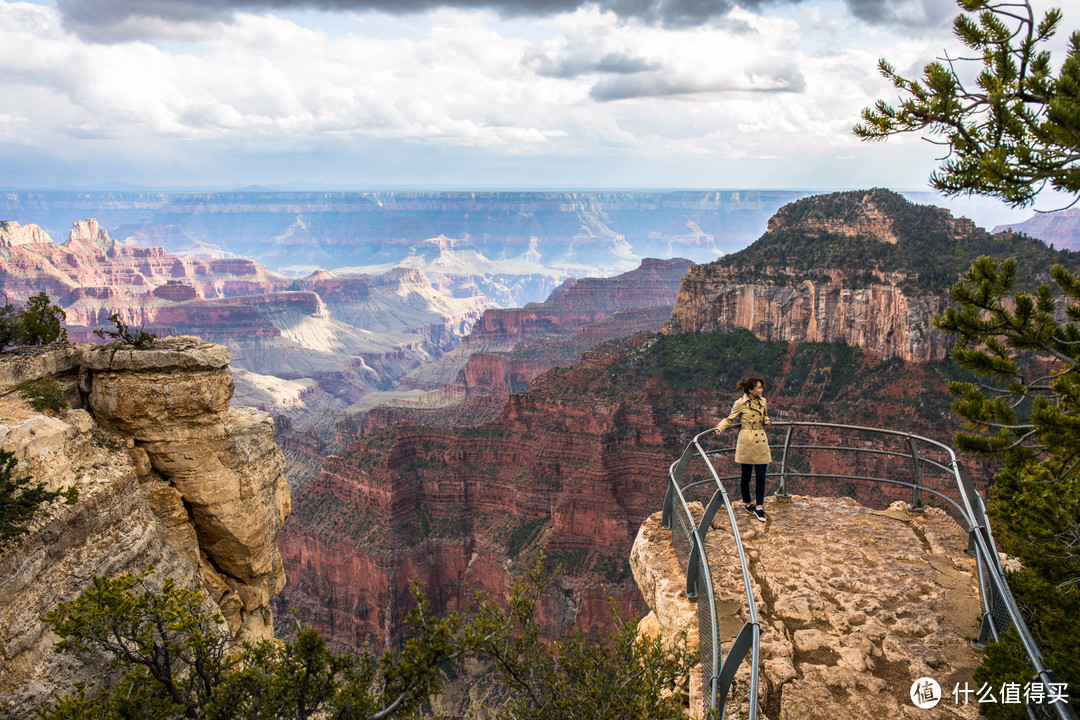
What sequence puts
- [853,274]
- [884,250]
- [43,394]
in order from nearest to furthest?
1. [43,394]
2. [853,274]
3. [884,250]

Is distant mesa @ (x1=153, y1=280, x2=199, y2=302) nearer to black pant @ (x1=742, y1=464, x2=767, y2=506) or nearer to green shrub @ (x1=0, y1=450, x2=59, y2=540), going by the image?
green shrub @ (x1=0, y1=450, x2=59, y2=540)

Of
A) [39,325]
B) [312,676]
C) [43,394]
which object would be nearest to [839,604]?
[312,676]

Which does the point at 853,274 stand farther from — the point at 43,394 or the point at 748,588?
the point at 43,394

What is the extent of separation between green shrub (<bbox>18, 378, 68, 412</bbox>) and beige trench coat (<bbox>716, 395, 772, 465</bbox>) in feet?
33.2

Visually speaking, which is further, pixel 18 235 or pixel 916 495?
pixel 18 235

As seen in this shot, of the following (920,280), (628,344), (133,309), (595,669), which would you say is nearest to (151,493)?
(595,669)

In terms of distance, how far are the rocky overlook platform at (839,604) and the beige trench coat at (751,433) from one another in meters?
1.09

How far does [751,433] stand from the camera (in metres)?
10.6

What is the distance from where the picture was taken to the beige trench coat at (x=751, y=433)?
1045cm

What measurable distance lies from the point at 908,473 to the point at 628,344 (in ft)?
96.8

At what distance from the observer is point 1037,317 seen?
29.0 ft

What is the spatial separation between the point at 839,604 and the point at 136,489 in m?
10.3

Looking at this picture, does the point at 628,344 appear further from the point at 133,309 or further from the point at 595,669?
the point at 133,309

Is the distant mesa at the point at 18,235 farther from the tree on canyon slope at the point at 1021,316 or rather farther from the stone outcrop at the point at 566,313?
the tree on canyon slope at the point at 1021,316
